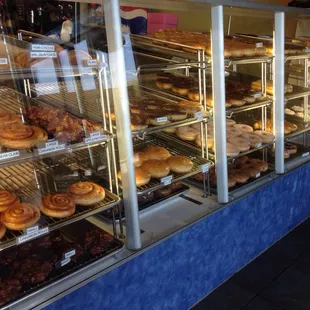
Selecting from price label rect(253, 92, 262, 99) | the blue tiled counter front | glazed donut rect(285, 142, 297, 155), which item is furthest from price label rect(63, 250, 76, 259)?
glazed donut rect(285, 142, 297, 155)

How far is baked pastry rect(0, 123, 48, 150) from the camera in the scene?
1819 mm

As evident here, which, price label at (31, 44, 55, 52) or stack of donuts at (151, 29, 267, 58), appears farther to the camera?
stack of donuts at (151, 29, 267, 58)

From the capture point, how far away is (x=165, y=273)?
94.2 inches

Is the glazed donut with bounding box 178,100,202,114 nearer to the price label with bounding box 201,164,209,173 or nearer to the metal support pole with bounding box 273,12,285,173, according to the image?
the price label with bounding box 201,164,209,173

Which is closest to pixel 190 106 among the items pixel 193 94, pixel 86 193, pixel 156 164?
pixel 193 94

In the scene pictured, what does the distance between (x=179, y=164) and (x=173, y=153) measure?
31 cm

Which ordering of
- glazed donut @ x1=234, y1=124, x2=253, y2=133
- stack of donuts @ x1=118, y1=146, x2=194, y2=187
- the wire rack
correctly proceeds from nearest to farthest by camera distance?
the wire rack → stack of donuts @ x1=118, y1=146, x2=194, y2=187 → glazed donut @ x1=234, y1=124, x2=253, y2=133

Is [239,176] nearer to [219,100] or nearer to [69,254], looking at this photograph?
[219,100]

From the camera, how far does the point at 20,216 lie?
6.05 feet

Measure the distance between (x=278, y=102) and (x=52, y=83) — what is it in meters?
1.88

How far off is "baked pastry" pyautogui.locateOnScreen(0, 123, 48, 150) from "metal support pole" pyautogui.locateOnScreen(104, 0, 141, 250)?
0.42 m

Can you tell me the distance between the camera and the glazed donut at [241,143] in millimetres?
3035

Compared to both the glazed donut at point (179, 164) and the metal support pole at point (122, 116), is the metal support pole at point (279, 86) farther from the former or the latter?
the metal support pole at point (122, 116)

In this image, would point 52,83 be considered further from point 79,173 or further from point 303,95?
point 303,95
